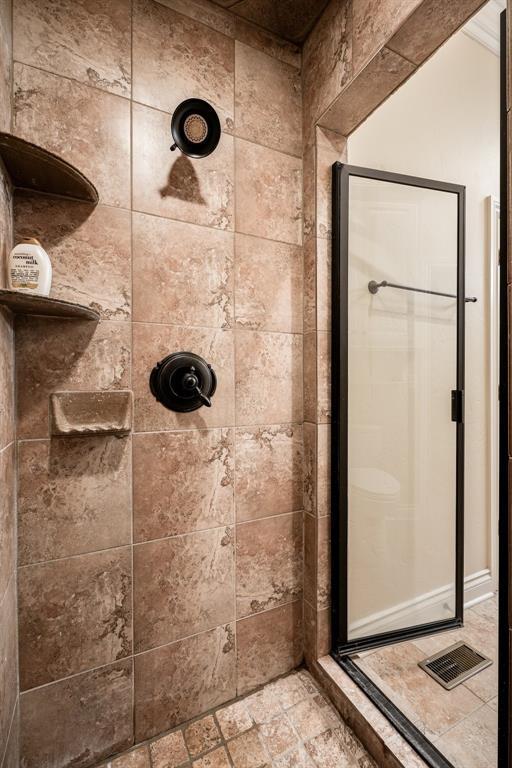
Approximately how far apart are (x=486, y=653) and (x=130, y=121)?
2330 millimetres

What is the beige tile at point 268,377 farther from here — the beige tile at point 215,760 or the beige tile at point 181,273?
the beige tile at point 215,760

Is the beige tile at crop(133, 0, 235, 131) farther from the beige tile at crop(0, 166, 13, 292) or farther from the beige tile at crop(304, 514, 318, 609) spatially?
the beige tile at crop(304, 514, 318, 609)

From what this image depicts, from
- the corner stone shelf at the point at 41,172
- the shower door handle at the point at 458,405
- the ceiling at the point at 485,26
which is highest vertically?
the ceiling at the point at 485,26

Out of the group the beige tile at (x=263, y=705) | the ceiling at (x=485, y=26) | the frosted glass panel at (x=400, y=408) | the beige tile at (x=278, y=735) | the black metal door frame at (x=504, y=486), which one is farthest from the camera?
the ceiling at (x=485, y=26)

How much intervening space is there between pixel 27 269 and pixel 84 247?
210 millimetres

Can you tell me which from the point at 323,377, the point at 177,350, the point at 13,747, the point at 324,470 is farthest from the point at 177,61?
the point at 13,747

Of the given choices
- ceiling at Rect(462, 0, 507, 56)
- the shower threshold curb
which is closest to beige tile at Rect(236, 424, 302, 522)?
the shower threshold curb

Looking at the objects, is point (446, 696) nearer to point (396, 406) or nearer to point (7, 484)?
point (396, 406)

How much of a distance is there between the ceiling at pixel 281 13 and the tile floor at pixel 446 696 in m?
2.33

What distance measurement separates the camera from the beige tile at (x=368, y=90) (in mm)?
1032

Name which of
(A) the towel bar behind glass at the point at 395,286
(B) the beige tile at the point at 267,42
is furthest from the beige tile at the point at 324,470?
(B) the beige tile at the point at 267,42

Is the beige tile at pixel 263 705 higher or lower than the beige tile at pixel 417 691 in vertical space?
lower

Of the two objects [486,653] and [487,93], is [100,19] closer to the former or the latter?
[487,93]

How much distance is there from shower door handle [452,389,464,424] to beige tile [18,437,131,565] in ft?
4.48
